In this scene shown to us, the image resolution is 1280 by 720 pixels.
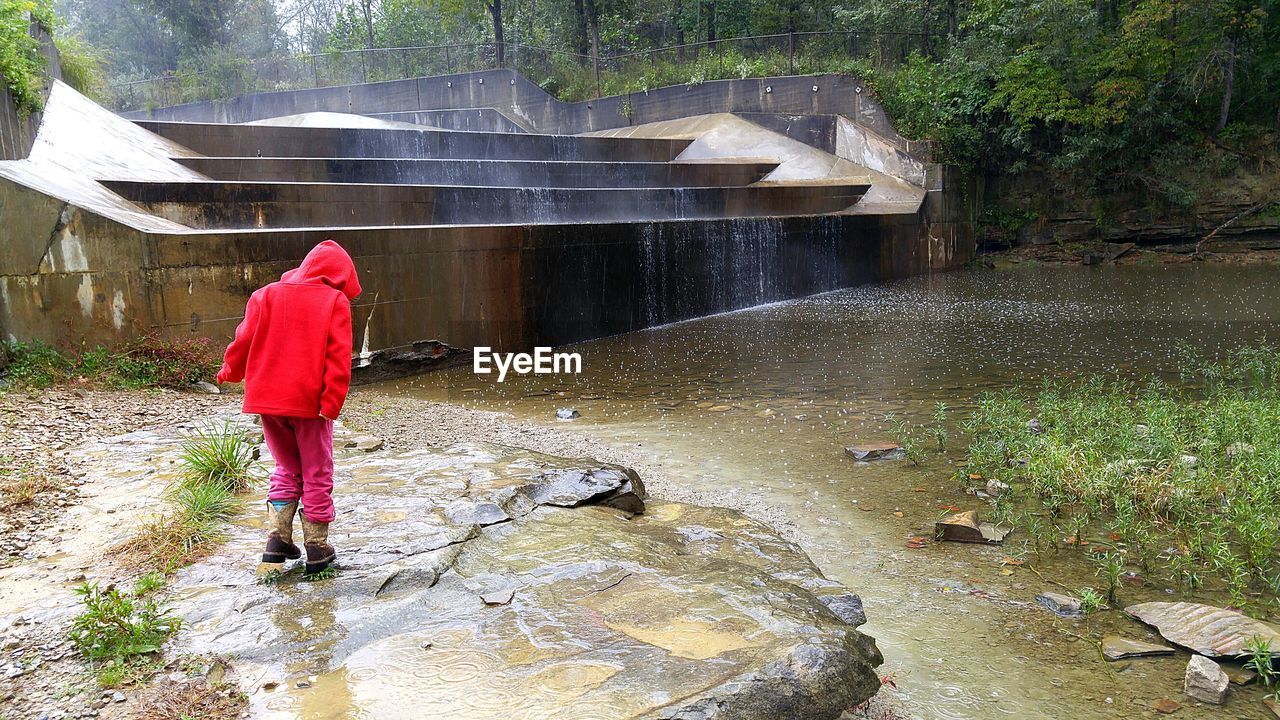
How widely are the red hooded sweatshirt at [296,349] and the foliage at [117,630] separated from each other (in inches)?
32.7

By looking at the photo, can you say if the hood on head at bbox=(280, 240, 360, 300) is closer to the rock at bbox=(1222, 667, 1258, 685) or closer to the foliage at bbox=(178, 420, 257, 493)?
the foliage at bbox=(178, 420, 257, 493)

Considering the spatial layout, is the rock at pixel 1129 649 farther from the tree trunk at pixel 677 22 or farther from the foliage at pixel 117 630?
the tree trunk at pixel 677 22

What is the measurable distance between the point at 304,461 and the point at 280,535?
0.35 metres

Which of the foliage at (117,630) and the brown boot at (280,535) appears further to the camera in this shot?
the brown boot at (280,535)

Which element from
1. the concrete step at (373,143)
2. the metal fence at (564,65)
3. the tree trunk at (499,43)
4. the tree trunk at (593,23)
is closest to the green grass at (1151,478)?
the concrete step at (373,143)

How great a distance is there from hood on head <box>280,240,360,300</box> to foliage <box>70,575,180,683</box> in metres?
1.36

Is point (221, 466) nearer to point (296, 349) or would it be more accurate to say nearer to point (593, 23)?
point (296, 349)

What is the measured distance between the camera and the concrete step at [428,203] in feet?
33.7

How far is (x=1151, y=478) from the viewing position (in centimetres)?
521

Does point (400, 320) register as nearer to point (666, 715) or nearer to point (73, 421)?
point (73, 421)

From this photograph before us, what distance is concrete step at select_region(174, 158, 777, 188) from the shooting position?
1336 cm

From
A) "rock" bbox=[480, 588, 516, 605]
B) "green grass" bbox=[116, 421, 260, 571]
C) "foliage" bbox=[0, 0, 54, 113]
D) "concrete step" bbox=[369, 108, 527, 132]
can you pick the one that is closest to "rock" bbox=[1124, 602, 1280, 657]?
"rock" bbox=[480, 588, 516, 605]

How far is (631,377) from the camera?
952 centimetres

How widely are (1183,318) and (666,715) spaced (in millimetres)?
12119
